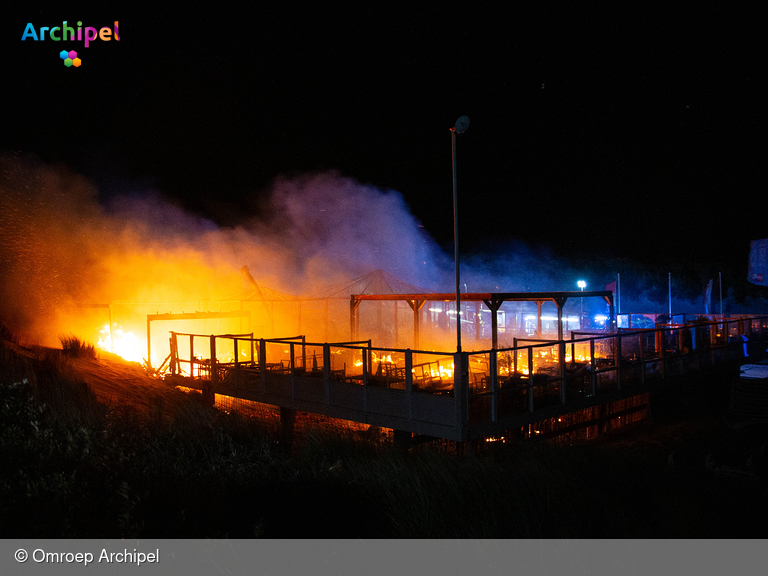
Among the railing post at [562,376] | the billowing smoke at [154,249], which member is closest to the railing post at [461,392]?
the railing post at [562,376]

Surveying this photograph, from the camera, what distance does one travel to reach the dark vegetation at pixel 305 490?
4684 millimetres

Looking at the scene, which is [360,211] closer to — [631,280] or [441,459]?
[441,459]

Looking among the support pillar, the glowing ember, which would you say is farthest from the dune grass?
the support pillar

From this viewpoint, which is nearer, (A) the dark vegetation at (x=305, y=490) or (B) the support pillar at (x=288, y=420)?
(A) the dark vegetation at (x=305, y=490)

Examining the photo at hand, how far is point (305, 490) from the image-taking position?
5.59 meters

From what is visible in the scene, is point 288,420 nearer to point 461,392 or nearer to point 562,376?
point 461,392

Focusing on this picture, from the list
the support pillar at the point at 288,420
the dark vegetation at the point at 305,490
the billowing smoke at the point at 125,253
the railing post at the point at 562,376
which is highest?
the billowing smoke at the point at 125,253

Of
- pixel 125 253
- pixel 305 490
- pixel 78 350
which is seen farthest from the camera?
pixel 125 253

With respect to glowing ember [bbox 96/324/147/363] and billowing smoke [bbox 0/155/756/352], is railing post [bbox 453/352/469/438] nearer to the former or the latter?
billowing smoke [bbox 0/155/756/352]

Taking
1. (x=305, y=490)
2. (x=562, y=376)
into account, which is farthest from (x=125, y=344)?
(x=305, y=490)

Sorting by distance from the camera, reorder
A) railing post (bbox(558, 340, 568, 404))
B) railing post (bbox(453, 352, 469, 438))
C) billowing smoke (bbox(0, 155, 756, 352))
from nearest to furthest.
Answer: railing post (bbox(453, 352, 469, 438)) → railing post (bbox(558, 340, 568, 404)) → billowing smoke (bbox(0, 155, 756, 352))

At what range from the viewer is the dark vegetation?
4684 mm

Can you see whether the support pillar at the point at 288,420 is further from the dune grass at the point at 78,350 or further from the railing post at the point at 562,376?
the dune grass at the point at 78,350
